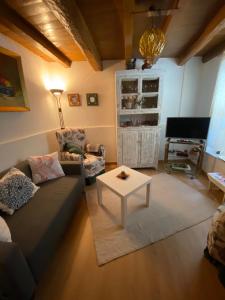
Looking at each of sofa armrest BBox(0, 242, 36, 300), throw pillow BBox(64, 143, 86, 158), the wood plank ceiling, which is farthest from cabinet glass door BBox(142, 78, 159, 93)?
sofa armrest BBox(0, 242, 36, 300)

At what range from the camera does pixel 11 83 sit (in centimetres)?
193

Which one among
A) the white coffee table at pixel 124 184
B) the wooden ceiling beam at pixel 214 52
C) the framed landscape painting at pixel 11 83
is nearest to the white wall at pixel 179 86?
the wooden ceiling beam at pixel 214 52

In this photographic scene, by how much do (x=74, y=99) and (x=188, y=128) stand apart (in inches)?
98.8

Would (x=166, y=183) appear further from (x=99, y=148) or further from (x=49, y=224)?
(x=49, y=224)

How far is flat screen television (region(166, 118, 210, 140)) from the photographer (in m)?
2.66

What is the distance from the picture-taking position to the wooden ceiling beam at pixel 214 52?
2.41m

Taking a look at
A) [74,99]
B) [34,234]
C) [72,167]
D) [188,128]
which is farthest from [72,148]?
[188,128]

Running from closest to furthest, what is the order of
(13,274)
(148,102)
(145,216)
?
(13,274) < (145,216) < (148,102)

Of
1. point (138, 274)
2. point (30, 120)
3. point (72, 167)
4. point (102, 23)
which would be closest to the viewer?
point (138, 274)

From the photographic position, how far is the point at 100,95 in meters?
3.28

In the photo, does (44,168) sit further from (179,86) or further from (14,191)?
(179,86)

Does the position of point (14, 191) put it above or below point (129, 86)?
below

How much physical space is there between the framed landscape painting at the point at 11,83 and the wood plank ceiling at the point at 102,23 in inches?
11.7

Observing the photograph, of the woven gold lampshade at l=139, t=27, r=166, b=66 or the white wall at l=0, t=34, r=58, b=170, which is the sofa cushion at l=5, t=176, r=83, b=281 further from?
the woven gold lampshade at l=139, t=27, r=166, b=66
